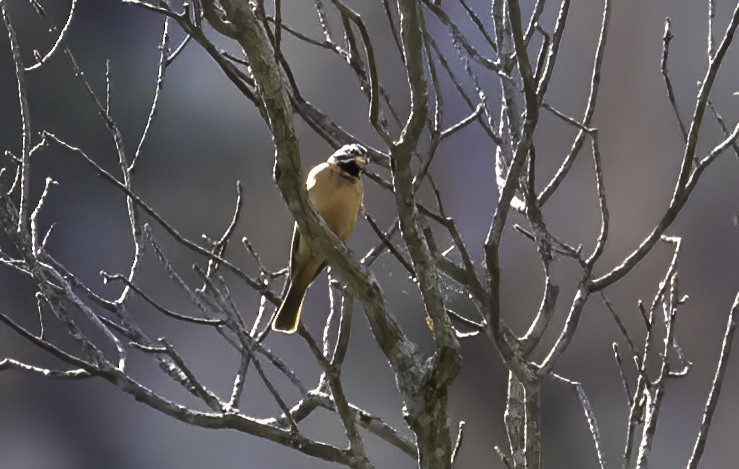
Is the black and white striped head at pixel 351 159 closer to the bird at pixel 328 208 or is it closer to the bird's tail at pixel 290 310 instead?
the bird at pixel 328 208

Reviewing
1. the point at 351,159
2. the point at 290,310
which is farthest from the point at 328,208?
the point at 290,310

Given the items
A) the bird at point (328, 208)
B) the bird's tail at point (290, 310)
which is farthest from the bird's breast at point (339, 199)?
the bird's tail at point (290, 310)

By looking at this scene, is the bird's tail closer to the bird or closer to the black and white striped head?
the bird

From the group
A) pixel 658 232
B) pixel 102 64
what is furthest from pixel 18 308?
pixel 658 232

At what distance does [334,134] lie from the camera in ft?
5.79

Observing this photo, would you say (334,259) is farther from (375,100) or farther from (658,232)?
(658,232)

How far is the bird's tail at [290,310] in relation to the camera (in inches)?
79.7

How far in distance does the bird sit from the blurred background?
0.58 m

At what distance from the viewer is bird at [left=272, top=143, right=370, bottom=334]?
7.11 feet

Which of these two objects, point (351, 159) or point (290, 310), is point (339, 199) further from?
point (290, 310)

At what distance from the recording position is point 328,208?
2291 mm

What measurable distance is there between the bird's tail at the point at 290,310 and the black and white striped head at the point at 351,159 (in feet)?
1.06

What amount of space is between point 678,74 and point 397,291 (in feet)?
3.86

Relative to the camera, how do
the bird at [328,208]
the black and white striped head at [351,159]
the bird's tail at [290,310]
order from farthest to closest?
the bird at [328,208] < the bird's tail at [290,310] < the black and white striped head at [351,159]
